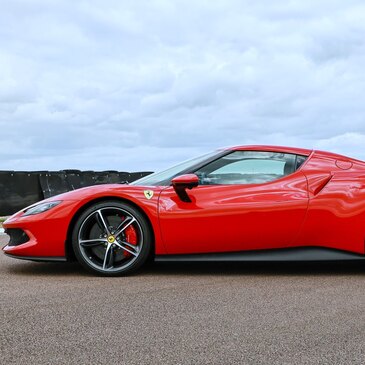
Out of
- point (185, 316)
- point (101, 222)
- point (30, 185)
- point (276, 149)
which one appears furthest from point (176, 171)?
point (30, 185)

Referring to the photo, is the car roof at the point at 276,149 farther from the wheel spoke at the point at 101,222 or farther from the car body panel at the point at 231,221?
the wheel spoke at the point at 101,222

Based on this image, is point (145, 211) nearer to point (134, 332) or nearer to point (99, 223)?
point (99, 223)

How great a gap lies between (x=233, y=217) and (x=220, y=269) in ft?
2.59

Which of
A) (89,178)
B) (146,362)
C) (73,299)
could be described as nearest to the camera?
(146,362)

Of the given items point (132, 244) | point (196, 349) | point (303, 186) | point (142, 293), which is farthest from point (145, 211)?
point (196, 349)

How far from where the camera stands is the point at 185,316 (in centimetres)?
405

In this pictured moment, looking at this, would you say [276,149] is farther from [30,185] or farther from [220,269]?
[30,185]

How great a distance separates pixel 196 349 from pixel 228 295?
149 centimetres

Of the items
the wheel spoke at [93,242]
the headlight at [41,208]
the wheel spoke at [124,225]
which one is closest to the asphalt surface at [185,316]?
the wheel spoke at [93,242]

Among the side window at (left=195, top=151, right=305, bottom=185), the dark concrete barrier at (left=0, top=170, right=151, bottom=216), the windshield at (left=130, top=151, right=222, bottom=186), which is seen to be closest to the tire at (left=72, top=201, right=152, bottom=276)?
the windshield at (left=130, top=151, right=222, bottom=186)

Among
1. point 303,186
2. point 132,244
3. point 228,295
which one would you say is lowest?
point 228,295

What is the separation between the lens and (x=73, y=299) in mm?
4605

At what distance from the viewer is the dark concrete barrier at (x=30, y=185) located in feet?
48.5

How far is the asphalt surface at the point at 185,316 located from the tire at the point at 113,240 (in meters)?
0.15
